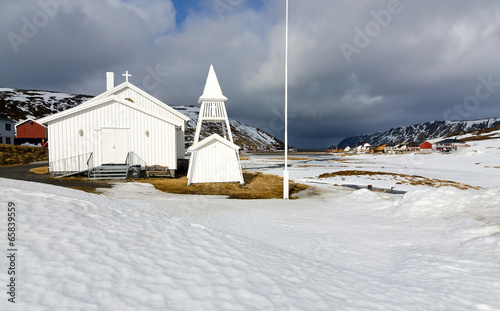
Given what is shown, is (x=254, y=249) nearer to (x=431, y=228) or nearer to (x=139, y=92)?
(x=431, y=228)

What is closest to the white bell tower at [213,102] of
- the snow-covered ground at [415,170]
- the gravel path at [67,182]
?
the gravel path at [67,182]

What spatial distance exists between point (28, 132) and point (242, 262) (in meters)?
81.8

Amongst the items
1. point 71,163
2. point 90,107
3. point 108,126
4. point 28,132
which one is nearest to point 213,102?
point 108,126

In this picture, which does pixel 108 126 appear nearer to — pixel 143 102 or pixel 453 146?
pixel 143 102

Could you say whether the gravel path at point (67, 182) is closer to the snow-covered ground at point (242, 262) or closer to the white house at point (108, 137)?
the white house at point (108, 137)

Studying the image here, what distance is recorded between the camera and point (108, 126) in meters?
20.4

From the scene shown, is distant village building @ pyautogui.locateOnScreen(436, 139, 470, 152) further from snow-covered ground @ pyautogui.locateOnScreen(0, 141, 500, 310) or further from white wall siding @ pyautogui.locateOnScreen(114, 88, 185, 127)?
snow-covered ground @ pyautogui.locateOnScreen(0, 141, 500, 310)

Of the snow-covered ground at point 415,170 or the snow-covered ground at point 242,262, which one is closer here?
the snow-covered ground at point 242,262

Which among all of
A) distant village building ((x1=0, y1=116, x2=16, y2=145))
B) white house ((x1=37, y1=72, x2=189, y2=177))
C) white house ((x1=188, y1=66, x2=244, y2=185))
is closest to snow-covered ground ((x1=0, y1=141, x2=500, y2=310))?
white house ((x1=188, y1=66, x2=244, y2=185))

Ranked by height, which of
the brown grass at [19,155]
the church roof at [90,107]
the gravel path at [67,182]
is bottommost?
the gravel path at [67,182]

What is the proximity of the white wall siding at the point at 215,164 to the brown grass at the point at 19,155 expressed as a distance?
86.8ft

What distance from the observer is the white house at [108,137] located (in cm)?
1970

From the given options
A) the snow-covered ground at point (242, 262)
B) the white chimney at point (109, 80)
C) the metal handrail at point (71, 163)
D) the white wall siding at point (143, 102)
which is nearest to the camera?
the snow-covered ground at point (242, 262)

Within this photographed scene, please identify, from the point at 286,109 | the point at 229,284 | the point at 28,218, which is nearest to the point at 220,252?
the point at 229,284
